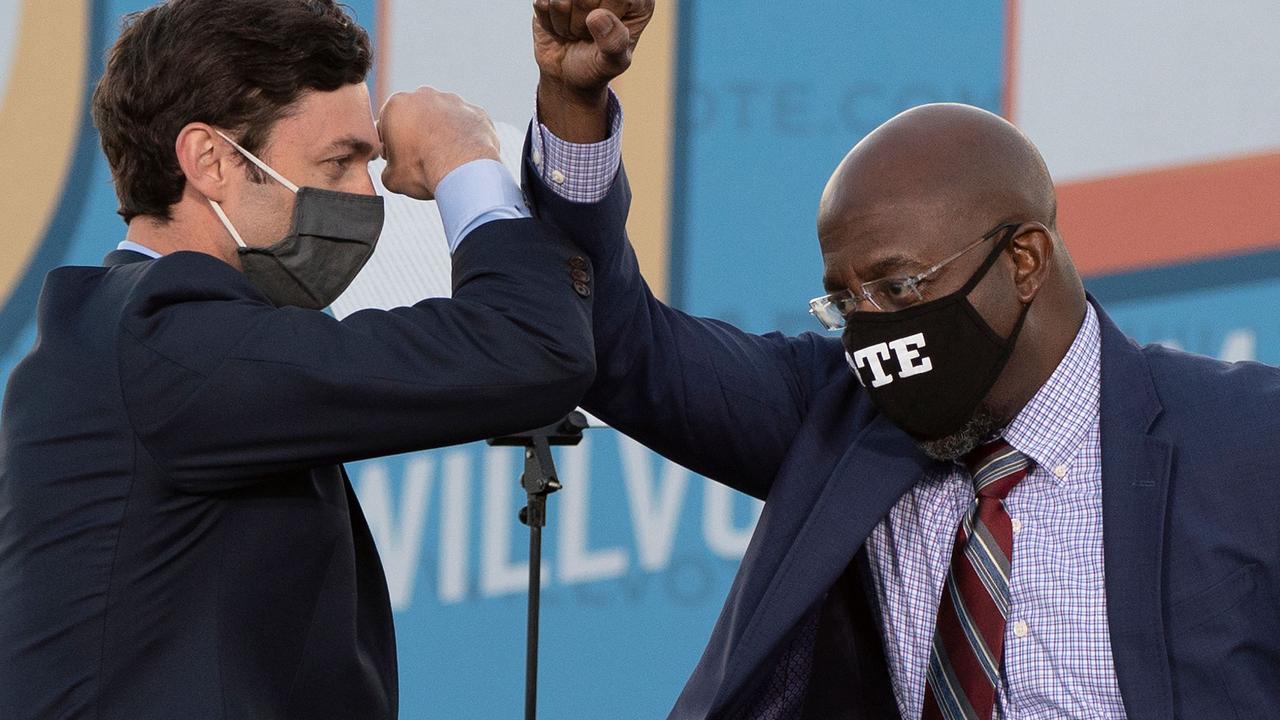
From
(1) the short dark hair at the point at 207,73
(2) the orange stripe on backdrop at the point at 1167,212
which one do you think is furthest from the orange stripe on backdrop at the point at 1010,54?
(1) the short dark hair at the point at 207,73

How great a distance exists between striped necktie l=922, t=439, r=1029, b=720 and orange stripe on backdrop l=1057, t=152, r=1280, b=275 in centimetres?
202

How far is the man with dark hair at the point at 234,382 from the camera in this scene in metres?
1.58

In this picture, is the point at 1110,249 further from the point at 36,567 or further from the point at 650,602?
the point at 36,567

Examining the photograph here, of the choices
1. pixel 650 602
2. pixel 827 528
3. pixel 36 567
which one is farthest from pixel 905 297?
pixel 650 602

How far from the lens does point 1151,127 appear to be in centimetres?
395

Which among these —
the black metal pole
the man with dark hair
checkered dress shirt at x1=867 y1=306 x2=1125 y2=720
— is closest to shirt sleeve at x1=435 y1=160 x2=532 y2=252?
the man with dark hair

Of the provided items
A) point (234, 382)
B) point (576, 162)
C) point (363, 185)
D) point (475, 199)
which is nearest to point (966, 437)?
point (576, 162)

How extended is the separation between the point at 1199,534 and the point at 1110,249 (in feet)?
7.26

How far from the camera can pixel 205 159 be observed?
177 centimetres

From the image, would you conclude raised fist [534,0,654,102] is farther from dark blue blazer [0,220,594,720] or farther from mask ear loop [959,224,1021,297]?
mask ear loop [959,224,1021,297]

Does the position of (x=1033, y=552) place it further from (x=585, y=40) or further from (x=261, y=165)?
(x=261, y=165)

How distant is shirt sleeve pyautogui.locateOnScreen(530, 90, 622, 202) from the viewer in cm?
189

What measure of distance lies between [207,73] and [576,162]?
48 centimetres

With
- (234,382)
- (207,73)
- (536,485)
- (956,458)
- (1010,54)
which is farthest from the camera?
(1010,54)
